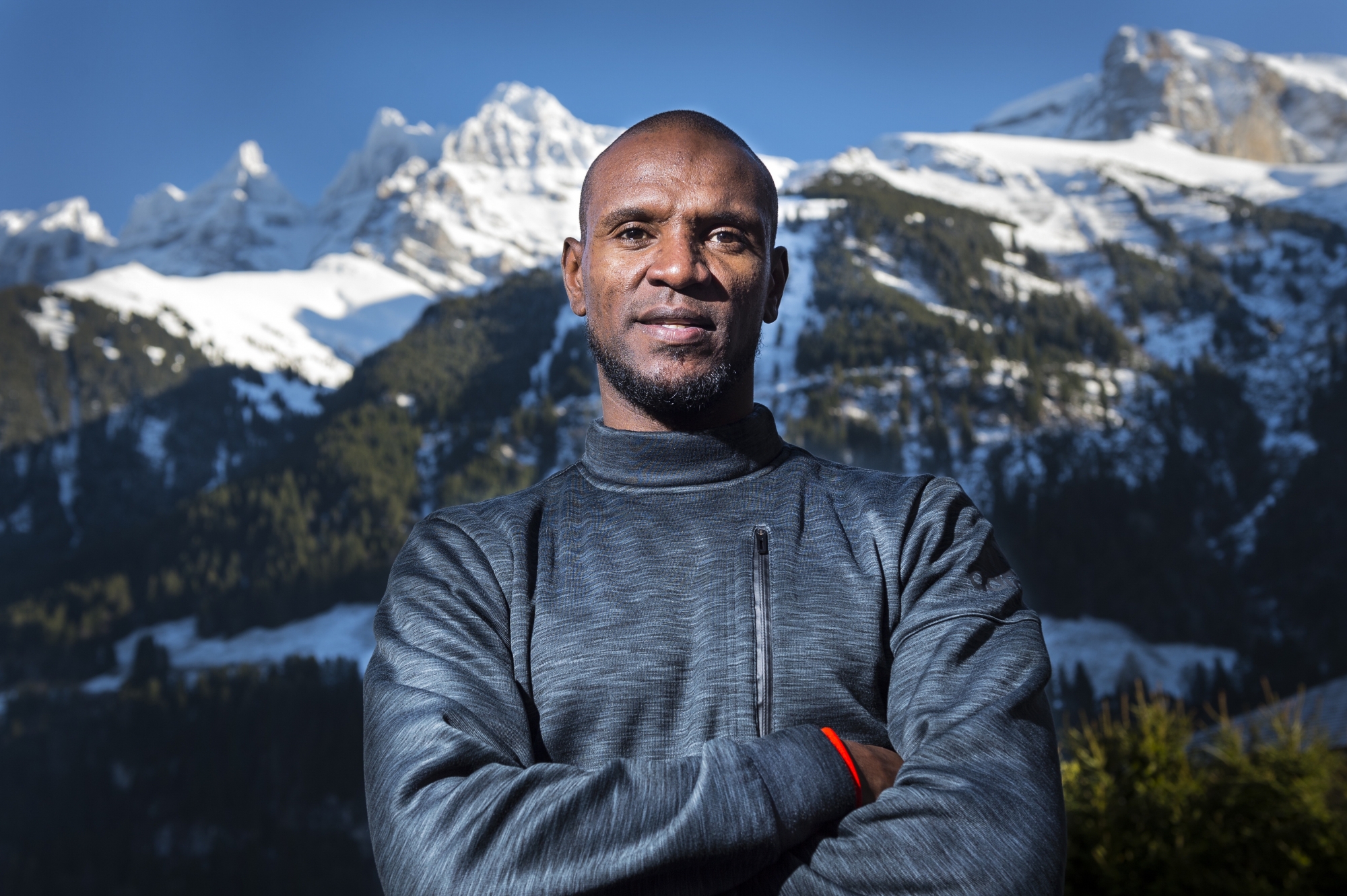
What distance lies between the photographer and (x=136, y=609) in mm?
27938

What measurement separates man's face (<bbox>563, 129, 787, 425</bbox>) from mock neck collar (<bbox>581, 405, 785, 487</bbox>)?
54mm

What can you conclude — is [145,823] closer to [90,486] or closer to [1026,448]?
[90,486]

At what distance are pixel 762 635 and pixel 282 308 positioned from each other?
227ft

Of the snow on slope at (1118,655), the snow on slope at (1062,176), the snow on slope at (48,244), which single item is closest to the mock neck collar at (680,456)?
the snow on slope at (1118,655)

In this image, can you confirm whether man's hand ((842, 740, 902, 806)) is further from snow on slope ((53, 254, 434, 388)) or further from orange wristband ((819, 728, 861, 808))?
snow on slope ((53, 254, 434, 388))

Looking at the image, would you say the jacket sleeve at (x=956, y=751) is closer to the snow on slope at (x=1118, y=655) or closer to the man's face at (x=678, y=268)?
the man's face at (x=678, y=268)

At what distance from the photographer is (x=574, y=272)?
6.14ft

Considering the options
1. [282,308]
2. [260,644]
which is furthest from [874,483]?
[282,308]

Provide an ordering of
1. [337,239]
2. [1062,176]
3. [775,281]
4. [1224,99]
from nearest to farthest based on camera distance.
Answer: [775,281], [1062,176], [1224,99], [337,239]

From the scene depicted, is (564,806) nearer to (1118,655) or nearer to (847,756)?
(847,756)

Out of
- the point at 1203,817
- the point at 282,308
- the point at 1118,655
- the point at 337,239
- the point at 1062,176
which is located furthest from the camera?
the point at 337,239

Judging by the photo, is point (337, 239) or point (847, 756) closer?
point (847, 756)

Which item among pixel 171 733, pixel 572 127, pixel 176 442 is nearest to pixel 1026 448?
pixel 171 733

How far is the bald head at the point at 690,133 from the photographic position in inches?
64.6
